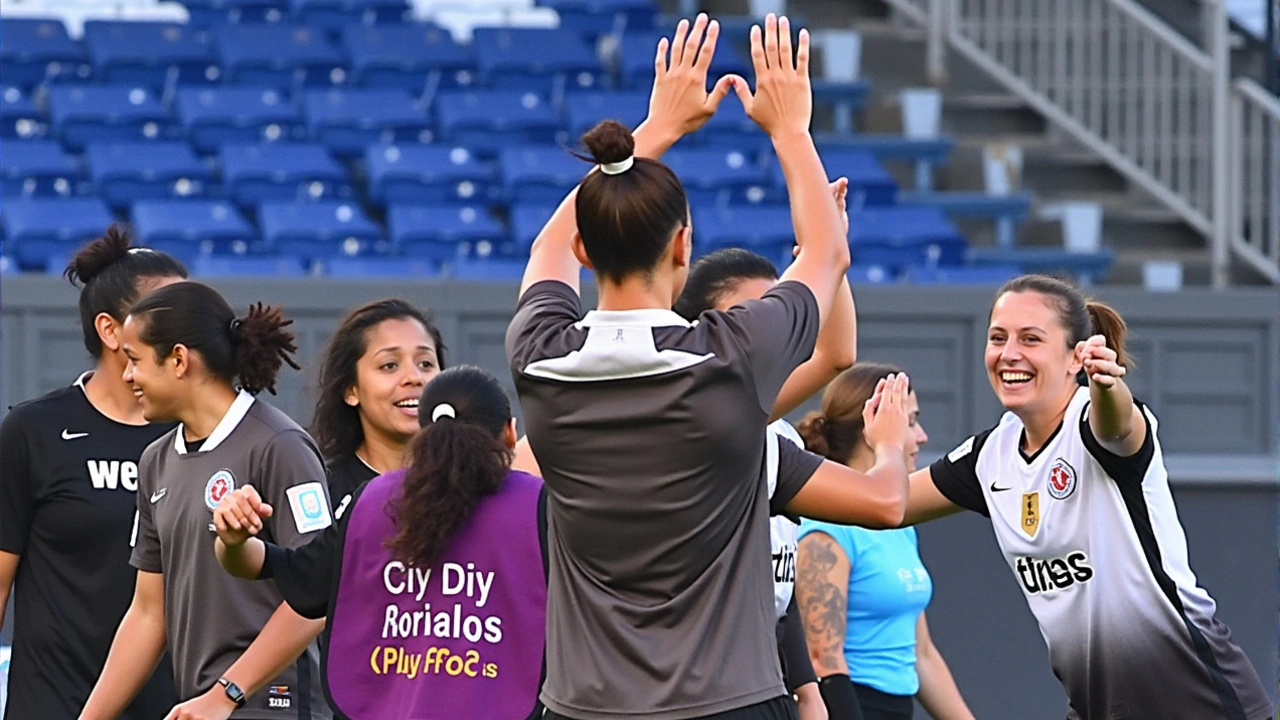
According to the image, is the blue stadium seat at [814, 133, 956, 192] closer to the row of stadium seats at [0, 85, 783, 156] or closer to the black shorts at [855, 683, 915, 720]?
the row of stadium seats at [0, 85, 783, 156]

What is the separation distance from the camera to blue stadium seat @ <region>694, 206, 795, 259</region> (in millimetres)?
12148

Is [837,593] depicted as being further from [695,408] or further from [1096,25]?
[1096,25]

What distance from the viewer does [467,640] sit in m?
3.54

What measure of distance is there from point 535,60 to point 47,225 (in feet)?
13.8

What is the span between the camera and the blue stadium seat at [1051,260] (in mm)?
13164

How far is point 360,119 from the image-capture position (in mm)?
13281

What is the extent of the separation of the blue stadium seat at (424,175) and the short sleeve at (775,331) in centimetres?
963

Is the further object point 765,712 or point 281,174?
point 281,174

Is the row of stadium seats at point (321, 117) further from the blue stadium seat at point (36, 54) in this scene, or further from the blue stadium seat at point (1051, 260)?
the blue stadium seat at point (1051, 260)

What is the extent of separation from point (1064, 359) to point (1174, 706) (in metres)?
0.81

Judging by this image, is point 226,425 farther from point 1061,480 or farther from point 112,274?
point 1061,480

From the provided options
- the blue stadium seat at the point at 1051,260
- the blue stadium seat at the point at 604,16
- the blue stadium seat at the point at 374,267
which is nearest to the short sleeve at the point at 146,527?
the blue stadium seat at the point at 374,267

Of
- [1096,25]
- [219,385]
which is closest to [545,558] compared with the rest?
[219,385]

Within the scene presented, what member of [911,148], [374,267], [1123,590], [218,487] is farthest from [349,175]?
[1123,590]
